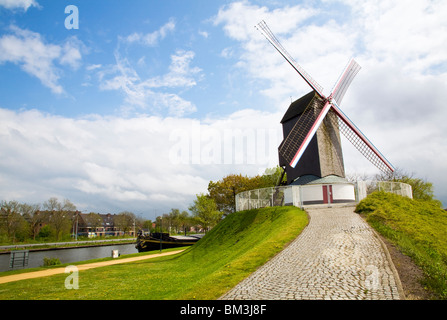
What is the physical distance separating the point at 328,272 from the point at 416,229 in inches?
275

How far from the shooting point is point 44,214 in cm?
6975

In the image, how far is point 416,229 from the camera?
466 inches

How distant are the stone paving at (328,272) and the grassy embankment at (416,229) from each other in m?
0.74

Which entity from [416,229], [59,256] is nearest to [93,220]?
[59,256]

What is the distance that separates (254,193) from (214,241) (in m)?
4.49

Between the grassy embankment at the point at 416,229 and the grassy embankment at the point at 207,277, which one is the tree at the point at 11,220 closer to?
the grassy embankment at the point at 207,277

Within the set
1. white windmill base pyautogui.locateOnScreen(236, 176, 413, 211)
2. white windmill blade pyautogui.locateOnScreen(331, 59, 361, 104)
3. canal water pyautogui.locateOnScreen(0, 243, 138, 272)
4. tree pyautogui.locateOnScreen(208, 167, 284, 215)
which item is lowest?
canal water pyautogui.locateOnScreen(0, 243, 138, 272)

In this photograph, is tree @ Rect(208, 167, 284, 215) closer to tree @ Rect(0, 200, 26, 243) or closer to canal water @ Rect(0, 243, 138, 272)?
canal water @ Rect(0, 243, 138, 272)

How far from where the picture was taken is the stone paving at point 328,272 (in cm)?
617

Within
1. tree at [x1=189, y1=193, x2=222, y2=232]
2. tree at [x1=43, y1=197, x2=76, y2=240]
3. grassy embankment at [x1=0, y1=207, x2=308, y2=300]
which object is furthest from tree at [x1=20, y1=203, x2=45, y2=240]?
grassy embankment at [x1=0, y1=207, x2=308, y2=300]

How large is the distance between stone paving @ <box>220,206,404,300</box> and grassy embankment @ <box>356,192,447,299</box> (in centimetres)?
74

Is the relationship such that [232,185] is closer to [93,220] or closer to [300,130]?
[300,130]

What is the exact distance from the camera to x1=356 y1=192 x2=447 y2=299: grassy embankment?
23.8 feet
